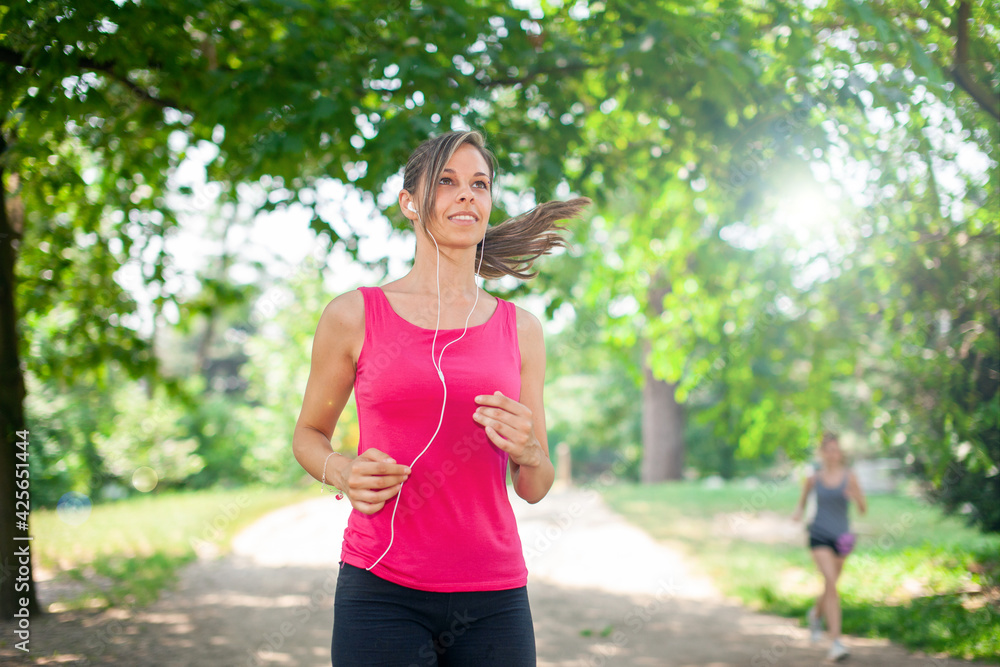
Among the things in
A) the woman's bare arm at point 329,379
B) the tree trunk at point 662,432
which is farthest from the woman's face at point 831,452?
the tree trunk at point 662,432

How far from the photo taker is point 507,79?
565 centimetres

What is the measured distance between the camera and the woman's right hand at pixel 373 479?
6.42 ft

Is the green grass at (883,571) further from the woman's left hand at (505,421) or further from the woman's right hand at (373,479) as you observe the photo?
the woman's right hand at (373,479)

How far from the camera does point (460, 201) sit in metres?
2.35

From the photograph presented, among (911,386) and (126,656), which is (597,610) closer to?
(911,386)

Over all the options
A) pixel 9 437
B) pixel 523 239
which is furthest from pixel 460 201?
pixel 9 437

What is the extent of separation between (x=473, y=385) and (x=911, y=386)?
769 cm

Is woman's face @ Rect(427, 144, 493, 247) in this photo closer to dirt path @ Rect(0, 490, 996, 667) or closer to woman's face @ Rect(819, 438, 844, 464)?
dirt path @ Rect(0, 490, 996, 667)

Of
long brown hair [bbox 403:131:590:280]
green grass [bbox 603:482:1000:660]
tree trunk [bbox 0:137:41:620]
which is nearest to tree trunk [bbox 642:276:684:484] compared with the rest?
green grass [bbox 603:482:1000:660]

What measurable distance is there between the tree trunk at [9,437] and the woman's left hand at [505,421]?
5629 mm

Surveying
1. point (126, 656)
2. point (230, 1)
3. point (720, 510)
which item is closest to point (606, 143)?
point (230, 1)

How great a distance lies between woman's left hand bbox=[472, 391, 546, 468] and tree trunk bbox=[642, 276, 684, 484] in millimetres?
19944

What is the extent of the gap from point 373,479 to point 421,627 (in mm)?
489

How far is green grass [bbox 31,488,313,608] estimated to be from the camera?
8.33 m
